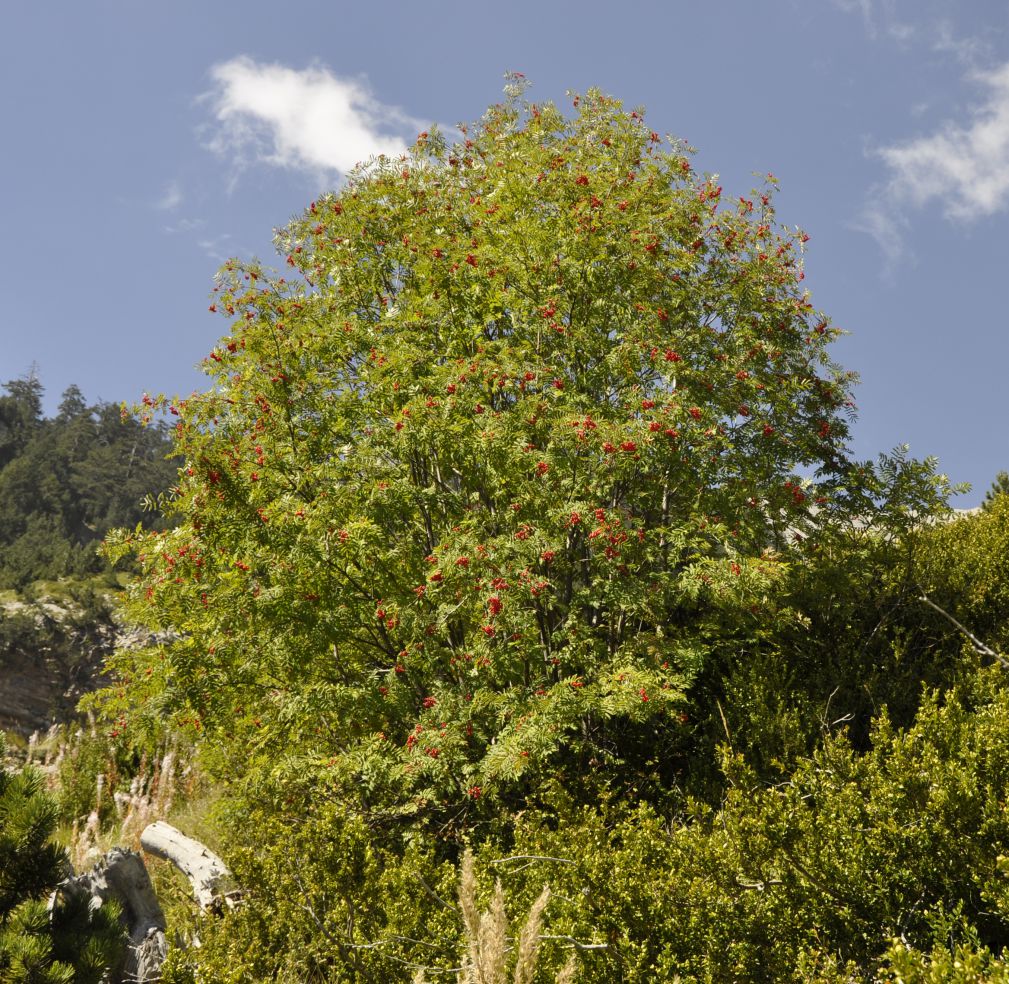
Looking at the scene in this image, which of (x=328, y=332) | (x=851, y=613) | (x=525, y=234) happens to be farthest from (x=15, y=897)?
(x=851, y=613)

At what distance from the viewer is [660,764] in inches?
325

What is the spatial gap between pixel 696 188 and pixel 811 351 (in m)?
2.46

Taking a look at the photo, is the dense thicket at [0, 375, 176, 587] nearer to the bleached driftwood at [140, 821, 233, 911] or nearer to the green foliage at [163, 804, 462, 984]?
the bleached driftwood at [140, 821, 233, 911]

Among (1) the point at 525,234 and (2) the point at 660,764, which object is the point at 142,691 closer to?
(2) the point at 660,764

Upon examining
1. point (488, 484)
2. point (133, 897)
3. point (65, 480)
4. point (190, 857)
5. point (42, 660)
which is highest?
point (65, 480)

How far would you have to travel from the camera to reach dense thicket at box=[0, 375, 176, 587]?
54531 millimetres

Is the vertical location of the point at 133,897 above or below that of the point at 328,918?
below

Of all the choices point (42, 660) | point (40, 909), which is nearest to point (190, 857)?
point (40, 909)

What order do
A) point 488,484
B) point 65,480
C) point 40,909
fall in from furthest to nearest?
1. point 65,480
2. point 488,484
3. point 40,909

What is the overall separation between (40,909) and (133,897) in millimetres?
3213

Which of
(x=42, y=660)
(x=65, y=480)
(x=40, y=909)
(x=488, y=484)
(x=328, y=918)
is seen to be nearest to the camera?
(x=40, y=909)

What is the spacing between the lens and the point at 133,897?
6.77m

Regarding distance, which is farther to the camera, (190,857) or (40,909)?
(190,857)

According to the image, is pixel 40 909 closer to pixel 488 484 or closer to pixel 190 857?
pixel 190 857
